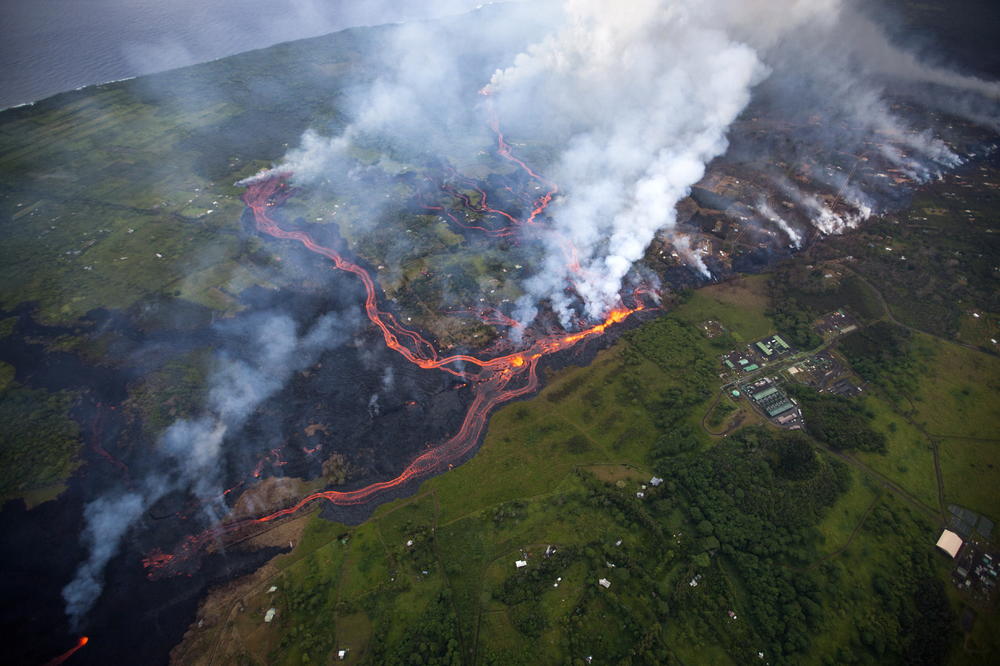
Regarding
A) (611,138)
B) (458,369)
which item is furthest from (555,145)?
(458,369)

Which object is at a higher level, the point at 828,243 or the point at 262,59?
the point at 262,59

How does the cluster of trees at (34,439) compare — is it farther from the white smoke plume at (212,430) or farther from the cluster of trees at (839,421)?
the cluster of trees at (839,421)

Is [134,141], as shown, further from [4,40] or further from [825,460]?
[825,460]

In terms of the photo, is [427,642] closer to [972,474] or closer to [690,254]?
[972,474]

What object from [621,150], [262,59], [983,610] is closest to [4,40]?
[262,59]

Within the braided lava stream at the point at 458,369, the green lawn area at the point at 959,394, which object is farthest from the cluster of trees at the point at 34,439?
the green lawn area at the point at 959,394

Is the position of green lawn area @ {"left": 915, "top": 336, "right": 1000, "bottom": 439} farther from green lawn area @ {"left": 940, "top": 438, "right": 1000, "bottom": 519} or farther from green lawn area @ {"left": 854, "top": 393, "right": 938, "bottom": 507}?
green lawn area @ {"left": 854, "top": 393, "right": 938, "bottom": 507}
